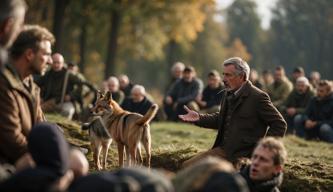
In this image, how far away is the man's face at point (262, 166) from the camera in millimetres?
6332

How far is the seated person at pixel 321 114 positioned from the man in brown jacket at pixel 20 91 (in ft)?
36.3

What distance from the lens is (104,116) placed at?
11.2 m

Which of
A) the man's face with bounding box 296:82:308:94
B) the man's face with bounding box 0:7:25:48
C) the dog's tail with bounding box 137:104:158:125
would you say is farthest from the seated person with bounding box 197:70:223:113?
the man's face with bounding box 0:7:25:48

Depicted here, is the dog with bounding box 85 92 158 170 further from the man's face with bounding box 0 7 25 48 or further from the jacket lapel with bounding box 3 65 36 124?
the man's face with bounding box 0 7 25 48

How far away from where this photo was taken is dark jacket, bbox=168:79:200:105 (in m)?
19.7

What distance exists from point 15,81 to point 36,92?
66cm

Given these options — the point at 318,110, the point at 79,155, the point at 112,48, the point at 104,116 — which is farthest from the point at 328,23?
the point at 79,155

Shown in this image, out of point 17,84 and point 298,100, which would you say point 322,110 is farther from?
point 17,84

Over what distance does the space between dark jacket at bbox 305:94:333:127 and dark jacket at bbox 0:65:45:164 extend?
11.5 m

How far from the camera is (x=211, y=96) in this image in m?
19.9

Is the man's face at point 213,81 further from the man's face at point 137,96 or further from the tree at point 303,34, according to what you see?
the tree at point 303,34

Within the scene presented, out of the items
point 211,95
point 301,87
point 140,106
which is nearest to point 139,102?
point 140,106

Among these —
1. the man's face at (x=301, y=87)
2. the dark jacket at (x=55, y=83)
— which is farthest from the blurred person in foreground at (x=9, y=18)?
the man's face at (x=301, y=87)

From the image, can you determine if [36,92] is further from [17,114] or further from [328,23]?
[328,23]
